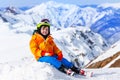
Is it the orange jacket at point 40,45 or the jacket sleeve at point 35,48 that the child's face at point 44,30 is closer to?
the orange jacket at point 40,45

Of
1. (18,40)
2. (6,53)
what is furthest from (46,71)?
(18,40)

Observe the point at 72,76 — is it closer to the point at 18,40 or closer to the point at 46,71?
the point at 46,71

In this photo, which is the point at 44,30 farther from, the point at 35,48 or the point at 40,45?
the point at 35,48

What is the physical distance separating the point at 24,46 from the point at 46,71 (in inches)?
6239

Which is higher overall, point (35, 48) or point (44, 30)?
point (44, 30)

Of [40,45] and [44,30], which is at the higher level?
[44,30]

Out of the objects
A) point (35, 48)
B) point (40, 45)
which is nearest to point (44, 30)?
point (40, 45)

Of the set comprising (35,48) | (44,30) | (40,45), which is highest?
(44,30)

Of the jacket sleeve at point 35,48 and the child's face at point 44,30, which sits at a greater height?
the child's face at point 44,30

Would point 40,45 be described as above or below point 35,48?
above

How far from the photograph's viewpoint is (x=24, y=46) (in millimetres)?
172125

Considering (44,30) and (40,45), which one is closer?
(44,30)

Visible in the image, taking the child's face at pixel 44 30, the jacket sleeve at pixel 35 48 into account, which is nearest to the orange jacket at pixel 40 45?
the jacket sleeve at pixel 35 48

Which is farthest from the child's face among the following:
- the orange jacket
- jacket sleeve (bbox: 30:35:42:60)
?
jacket sleeve (bbox: 30:35:42:60)
